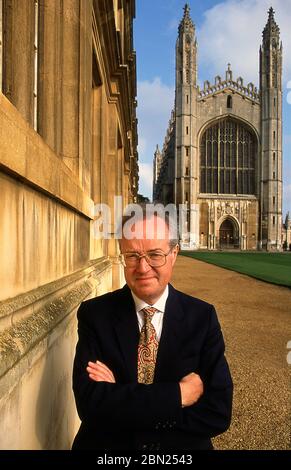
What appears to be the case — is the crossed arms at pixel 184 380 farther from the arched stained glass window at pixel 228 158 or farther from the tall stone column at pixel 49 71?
the arched stained glass window at pixel 228 158

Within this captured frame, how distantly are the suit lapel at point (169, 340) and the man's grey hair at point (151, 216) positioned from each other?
261 mm

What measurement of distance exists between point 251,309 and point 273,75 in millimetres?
48101

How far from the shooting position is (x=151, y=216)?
4.88ft

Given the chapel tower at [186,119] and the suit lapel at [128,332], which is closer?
the suit lapel at [128,332]

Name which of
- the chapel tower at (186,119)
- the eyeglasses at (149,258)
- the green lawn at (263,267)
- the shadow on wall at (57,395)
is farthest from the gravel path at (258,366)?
the chapel tower at (186,119)

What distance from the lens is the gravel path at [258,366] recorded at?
2896 mm

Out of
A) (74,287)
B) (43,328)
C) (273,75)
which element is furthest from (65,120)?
(273,75)

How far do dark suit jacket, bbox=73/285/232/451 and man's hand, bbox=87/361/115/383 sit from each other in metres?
0.02

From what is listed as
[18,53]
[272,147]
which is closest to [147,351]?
[18,53]

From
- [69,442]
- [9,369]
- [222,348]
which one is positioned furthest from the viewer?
[69,442]

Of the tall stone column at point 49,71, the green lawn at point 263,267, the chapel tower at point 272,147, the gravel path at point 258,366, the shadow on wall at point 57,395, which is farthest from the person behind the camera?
the chapel tower at point 272,147

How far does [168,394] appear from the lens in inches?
51.9

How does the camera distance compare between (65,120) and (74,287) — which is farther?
(65,120)
